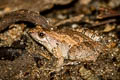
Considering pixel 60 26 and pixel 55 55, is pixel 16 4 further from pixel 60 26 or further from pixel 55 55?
pixel 55 55

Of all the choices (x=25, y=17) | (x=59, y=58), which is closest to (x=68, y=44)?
(x=59, y=58)

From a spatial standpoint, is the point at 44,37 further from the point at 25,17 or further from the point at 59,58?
the point at 25,17

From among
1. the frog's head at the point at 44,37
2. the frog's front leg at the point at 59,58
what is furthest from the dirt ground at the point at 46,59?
the frog's head at the point at 44,37

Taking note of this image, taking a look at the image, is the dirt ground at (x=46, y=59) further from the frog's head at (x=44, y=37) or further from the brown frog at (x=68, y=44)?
the frog's head at (x=44, y=37)

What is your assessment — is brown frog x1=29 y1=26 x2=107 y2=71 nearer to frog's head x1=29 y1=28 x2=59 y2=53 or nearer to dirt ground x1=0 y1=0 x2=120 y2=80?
frog's head x1=29 y1=28 x2=59 y2=53

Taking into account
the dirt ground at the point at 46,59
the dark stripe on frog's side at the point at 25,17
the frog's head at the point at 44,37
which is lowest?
the dirt ground at the point at 46,59

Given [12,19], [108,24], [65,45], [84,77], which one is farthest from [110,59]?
[12,19]

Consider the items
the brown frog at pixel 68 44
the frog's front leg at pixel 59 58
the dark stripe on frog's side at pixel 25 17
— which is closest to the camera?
the brown frog at pixel 68 44

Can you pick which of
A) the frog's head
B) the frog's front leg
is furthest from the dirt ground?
the frog's head
